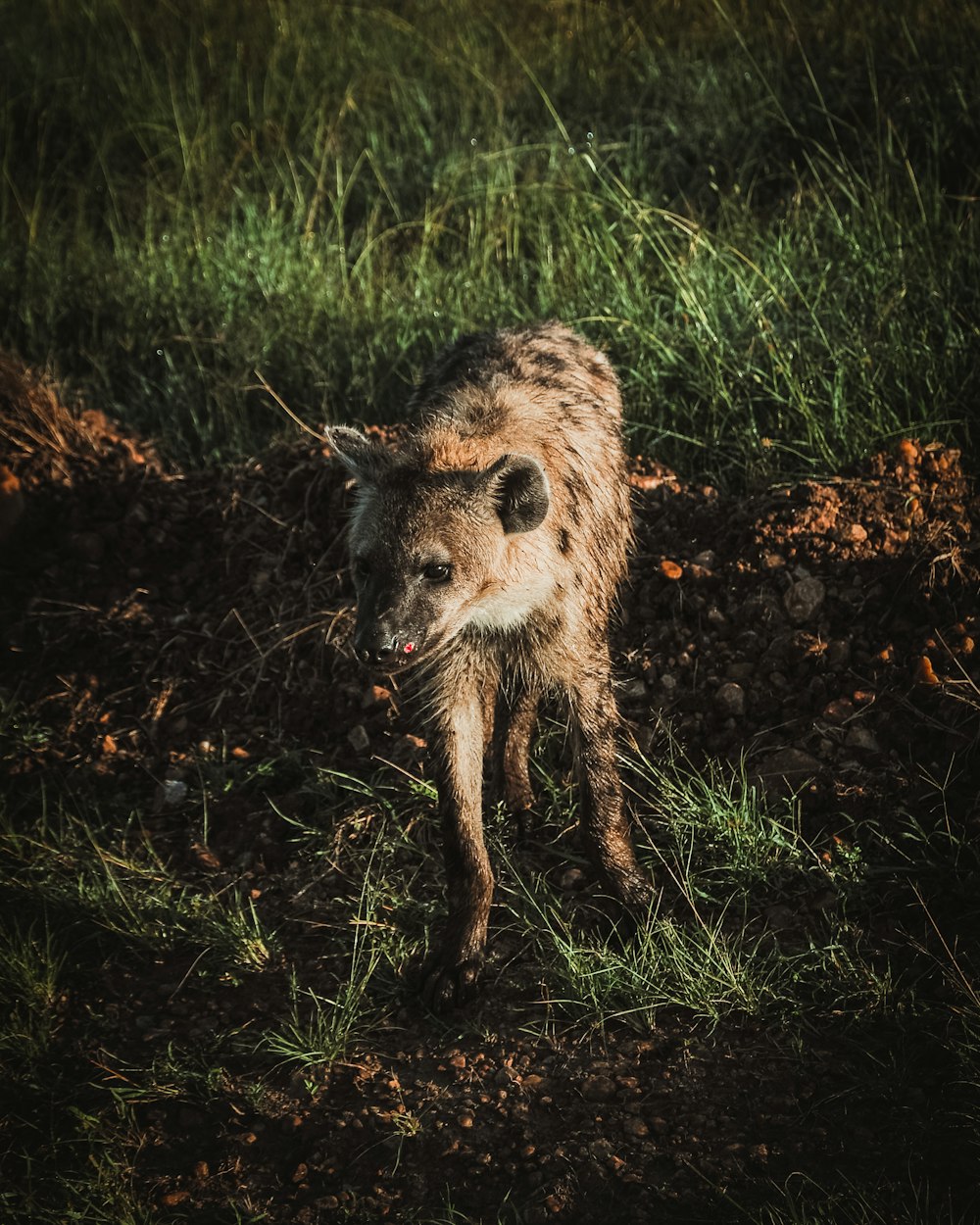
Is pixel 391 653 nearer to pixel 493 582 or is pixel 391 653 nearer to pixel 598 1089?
pixel 493 582

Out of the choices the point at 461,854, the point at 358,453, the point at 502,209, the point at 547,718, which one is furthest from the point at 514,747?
the point at 502,209

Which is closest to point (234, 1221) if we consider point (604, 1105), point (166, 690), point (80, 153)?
point (604, 1105)

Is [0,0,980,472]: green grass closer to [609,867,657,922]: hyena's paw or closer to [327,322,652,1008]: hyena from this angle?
[327,322,652,1008]: hyena

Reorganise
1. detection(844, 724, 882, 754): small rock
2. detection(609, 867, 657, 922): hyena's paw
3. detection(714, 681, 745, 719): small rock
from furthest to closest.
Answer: detection(714, 681, 745, 719): small rock
detection(844, 724, 882, 754): small rock
detection(609, 867, 657, 922): hyena's paw

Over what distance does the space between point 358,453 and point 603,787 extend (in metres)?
1.01

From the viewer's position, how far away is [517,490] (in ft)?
8.66

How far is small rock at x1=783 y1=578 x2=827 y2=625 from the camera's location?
10.7ft

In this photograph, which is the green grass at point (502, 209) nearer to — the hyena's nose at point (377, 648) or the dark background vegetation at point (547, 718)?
the dark background vegetation at point (547, 718)

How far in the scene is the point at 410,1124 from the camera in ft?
7.78

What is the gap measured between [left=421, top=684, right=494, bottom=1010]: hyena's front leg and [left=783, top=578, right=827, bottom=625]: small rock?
938mm

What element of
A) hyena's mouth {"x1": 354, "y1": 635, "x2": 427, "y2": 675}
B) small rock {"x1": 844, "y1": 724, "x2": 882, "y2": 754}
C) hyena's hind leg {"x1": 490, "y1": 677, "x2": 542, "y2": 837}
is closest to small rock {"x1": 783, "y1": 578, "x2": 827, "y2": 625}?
small rock {"x1": 844, "y1": 724, "x2": 882, "y2": 754}

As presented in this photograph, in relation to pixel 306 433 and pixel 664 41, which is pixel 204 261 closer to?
pixel 306 433

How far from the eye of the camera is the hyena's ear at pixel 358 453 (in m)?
2.71

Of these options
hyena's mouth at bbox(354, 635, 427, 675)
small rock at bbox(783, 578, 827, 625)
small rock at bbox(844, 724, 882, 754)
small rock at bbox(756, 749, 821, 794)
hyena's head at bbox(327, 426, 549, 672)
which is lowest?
small rock at bbox(756, 749, 821, 794)
